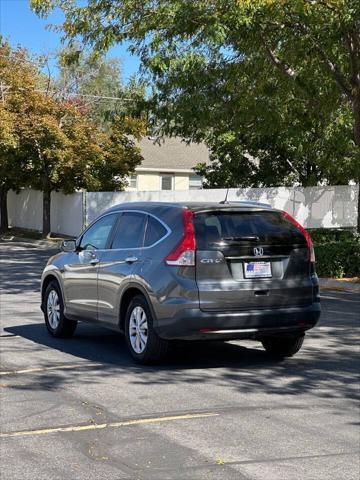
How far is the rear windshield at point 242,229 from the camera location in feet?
25.5

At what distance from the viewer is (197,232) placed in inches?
305

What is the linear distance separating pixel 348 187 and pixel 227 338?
25.2 meters

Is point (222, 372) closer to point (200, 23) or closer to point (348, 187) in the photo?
point (200, 23)

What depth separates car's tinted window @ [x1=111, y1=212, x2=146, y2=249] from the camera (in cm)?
846

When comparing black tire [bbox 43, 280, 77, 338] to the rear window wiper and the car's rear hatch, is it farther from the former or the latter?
the rear window wiper

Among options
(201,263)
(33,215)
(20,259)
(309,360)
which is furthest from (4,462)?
(33,215)

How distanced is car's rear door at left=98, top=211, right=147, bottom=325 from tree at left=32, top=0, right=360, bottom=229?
603 centimetres

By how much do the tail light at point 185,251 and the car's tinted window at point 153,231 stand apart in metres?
0.34

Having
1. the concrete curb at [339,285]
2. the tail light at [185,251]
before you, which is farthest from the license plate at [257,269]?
the concrete curb at [339,285]

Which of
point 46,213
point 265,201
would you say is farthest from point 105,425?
point 46,213

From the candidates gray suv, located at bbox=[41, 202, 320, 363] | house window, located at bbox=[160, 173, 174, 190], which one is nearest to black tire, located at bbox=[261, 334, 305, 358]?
gray suv, located at bbox=[41, 202, 320, 363]

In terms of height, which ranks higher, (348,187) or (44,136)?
(44,136)

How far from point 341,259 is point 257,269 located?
30.3ft

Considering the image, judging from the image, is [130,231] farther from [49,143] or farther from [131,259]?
[49,143]
